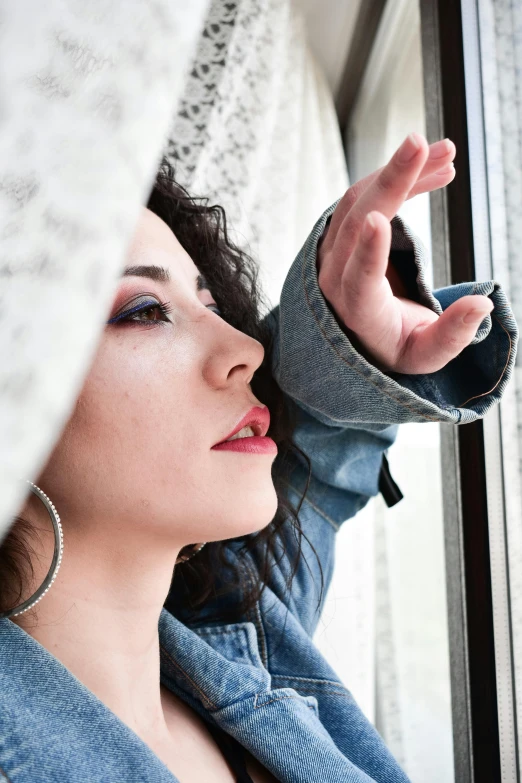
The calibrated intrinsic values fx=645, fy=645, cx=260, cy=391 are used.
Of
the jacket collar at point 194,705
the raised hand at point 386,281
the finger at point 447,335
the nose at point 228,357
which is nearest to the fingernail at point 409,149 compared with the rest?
the raised hand at point 386,281

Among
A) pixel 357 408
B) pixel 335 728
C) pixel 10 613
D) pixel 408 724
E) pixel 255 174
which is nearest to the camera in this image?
pixel 10 613

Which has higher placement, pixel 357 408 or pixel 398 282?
pixel 398 282

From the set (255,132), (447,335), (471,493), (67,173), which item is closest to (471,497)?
(471,493)

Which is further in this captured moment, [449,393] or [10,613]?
[449,393]

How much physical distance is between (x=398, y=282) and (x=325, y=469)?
12.3 inches

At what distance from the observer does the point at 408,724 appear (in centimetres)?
150

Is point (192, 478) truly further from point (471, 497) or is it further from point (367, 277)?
point (471, 497)

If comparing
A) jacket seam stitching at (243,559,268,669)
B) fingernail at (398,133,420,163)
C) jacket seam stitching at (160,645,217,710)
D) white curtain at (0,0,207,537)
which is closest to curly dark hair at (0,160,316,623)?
jacket seam stitching at (243,559,268,669)

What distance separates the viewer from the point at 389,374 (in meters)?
0.75

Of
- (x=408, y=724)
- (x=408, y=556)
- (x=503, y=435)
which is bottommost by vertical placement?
(x=408, y=724)

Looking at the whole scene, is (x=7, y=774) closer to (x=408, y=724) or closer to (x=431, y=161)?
(x=431, y=161)

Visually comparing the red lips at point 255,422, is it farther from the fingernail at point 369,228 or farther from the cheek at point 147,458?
the fingernail at point 369,228

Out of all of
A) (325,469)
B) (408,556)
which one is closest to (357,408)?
(325,469)

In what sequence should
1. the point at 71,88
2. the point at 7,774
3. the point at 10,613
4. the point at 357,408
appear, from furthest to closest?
the point at 357,408 → the point at 10,613 → the point at 7,774 → the point at 71,88
